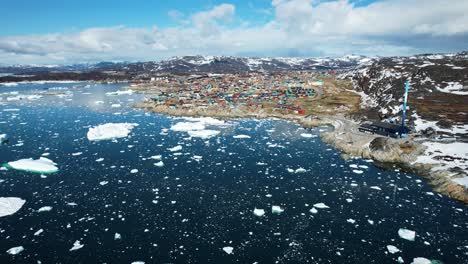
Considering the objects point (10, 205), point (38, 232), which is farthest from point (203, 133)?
point (38, 232)

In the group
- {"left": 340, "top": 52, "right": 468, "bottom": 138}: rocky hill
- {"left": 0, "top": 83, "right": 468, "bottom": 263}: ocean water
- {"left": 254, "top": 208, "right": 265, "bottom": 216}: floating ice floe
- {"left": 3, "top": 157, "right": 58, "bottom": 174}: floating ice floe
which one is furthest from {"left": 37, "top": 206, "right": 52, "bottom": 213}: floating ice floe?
{"left": 340, "top": 52, "right": 468, "bottom": 138}: rocky hill

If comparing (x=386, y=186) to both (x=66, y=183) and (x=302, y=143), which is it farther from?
(x=66, y=183)

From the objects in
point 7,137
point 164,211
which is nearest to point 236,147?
point 164,211

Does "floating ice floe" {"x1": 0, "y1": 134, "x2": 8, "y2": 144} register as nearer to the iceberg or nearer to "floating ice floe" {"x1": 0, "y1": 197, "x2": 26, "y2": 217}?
the iceberg

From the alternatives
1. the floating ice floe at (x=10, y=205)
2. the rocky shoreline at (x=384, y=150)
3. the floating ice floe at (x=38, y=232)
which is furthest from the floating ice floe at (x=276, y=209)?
the floating ice floe at (x=10, y=205)

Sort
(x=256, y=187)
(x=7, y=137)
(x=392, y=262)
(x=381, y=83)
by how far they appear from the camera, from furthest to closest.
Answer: (x=381, y=83)
(x=7, y=137)
(x=256, y=187)
(x=392, y=262)

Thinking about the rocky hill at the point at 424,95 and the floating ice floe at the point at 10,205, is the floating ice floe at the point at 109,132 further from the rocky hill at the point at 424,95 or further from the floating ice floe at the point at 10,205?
the rocky hill at the point at 424,95

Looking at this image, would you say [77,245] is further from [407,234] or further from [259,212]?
[407,234]
